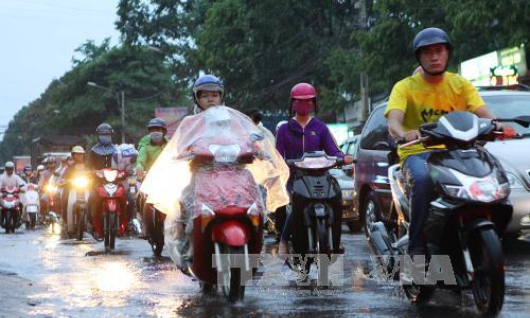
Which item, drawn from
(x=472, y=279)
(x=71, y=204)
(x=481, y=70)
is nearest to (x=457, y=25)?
(x=481, y=70)

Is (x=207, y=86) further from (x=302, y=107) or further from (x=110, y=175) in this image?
(x=110, y=175)

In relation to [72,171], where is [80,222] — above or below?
below

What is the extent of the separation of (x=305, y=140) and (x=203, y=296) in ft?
6.65

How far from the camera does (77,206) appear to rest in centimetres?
1645

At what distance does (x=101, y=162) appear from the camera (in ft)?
Result: 45.5

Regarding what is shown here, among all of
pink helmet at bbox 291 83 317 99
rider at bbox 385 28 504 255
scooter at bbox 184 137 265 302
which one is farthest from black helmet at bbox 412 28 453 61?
pink helmet at bbox 291 83 317 99

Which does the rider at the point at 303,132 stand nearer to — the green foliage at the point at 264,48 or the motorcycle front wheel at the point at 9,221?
the green foliage at the point at 264,48

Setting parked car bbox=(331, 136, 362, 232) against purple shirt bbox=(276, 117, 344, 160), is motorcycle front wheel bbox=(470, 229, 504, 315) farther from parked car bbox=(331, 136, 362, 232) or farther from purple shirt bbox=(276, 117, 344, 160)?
parked car bbox=(331, 136, 362, 232)

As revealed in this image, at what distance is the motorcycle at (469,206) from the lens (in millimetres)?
5562

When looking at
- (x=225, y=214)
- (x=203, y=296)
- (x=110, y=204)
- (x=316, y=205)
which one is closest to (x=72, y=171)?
(x=110, y=204)

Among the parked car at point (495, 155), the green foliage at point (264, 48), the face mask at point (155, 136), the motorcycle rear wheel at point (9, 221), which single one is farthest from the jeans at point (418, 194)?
the motorcycle rear wheel at point (9, 221)

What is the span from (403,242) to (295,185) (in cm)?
170

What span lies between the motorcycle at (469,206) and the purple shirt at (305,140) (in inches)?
106

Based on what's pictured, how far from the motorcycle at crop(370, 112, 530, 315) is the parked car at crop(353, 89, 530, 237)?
1316 millimetres
